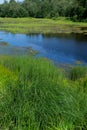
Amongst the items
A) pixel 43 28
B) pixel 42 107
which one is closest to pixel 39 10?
pixel 43 28

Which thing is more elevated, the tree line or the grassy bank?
the grassy bank

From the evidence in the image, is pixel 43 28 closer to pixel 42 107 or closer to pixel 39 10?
pixel 39 10

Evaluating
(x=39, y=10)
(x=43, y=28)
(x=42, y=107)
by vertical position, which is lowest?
(x=39, y=10)

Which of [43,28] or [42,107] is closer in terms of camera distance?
[42,107]

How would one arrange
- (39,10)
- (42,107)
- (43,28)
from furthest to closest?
(39,10) → (43,28) → (42,107)

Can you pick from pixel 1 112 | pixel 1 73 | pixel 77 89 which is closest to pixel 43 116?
pixel 1 112

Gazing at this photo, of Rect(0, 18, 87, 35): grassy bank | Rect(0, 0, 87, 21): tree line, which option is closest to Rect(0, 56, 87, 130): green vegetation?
Rect(0, 18, 87, 35): grassy bank

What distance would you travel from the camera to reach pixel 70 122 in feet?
17.8

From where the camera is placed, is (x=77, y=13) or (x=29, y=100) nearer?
(x=29, y=100)

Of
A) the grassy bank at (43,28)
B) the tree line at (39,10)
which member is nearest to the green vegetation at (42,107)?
the grassy bank at (43,28)

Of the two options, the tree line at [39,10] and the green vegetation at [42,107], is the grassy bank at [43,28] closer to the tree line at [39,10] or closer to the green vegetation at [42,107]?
the tree line at [39,10]

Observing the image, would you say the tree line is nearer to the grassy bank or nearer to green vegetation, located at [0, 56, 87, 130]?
the grassy bank

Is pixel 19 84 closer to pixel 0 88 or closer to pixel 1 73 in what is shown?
pixel 0 88

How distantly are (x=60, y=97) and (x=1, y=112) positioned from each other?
1237mm
